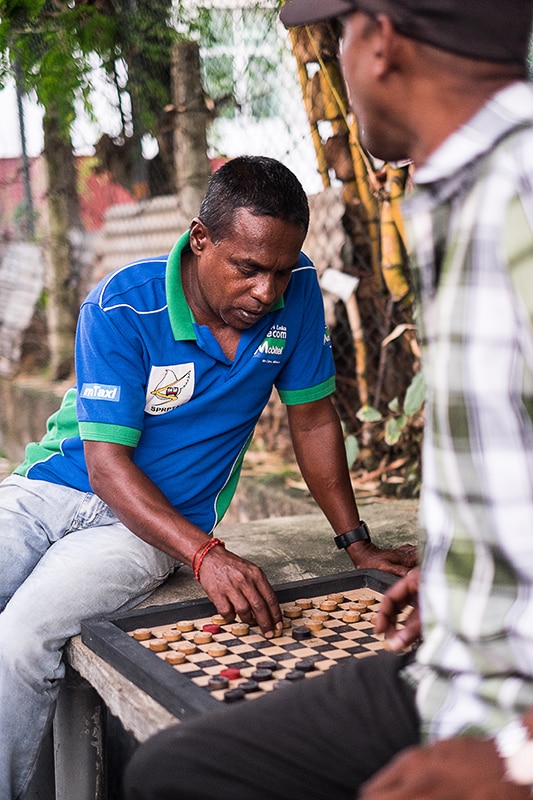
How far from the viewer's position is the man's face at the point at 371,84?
4.21 feet

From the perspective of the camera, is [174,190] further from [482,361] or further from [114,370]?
[482,361]

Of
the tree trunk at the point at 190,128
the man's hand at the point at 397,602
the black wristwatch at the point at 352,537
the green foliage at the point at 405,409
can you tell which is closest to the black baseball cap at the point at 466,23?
the man's hand at the point at 397,602

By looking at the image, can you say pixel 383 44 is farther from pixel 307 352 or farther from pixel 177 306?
pixel 307 352

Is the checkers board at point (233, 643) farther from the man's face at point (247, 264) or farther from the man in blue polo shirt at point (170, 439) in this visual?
the man's face at point (247, 264)

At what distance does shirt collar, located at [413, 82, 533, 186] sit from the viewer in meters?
1.21

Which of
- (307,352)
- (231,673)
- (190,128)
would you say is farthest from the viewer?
(190,128)

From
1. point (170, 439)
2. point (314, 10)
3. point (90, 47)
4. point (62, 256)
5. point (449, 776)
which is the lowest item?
point (449, 776)

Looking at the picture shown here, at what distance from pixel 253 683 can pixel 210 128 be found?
4159 millimetres

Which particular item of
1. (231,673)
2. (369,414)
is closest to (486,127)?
(231,673)

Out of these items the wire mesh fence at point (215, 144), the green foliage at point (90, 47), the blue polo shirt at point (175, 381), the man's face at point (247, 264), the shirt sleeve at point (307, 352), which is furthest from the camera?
the green foliage at point (90, 47)

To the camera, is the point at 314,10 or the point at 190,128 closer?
the point at 314,10

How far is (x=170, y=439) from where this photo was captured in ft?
8.74

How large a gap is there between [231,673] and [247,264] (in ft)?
3.33

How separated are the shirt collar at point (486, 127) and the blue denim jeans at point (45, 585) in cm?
153
